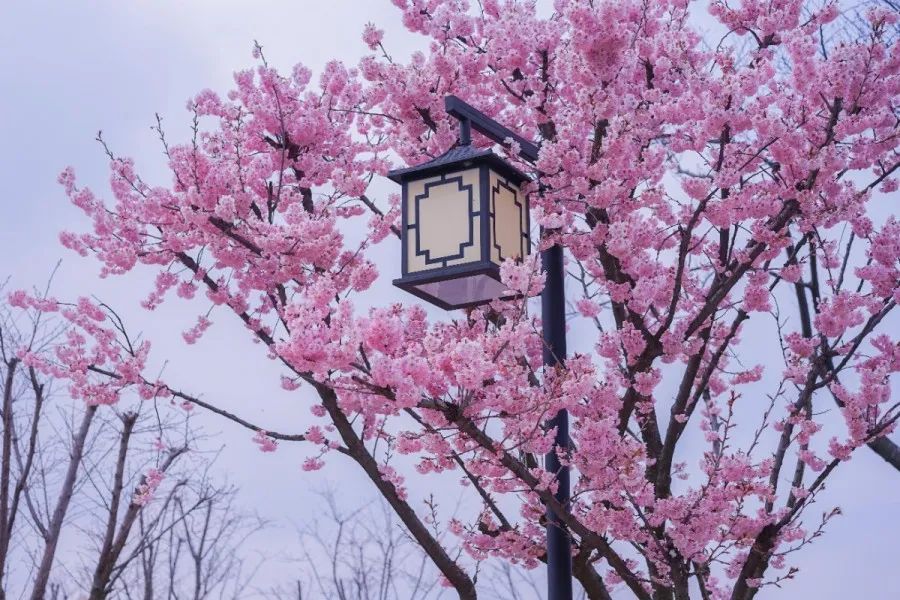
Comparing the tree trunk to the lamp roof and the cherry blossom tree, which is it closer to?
the cherry blossom tree

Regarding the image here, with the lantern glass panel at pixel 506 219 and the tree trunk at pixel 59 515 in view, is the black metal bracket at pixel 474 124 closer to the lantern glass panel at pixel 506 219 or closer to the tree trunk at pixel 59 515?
the lantern glass panel at pixel 506 219

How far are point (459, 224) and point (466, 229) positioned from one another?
5cm

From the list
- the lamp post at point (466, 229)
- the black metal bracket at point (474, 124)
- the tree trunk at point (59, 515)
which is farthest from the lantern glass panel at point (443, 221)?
the tree trunk at point (59, 515)

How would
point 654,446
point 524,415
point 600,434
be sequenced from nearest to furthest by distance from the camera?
point 524,415 → point 600,434 → point 654,446

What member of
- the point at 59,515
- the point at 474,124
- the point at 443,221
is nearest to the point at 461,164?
the point at 443,221

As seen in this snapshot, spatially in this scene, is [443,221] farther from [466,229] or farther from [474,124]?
[474,124]

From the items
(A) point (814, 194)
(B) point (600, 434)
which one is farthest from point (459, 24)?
(B) point (600, 434)

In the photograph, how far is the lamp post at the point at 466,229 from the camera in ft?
11.4

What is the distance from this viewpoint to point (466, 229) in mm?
3500

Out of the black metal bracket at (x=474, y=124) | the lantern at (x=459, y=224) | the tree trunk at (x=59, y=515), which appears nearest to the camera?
the lantern at (x=459, y=224)

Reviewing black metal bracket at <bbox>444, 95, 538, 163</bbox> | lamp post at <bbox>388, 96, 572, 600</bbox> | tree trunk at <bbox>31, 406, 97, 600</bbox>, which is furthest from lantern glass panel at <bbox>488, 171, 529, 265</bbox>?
tree trunk at <bbox>31, 406, 97, 600</bbox>

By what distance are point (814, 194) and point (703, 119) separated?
725 mm

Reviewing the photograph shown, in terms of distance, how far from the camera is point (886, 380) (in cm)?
A: 573

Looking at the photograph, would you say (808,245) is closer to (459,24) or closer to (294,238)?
(459,24)
